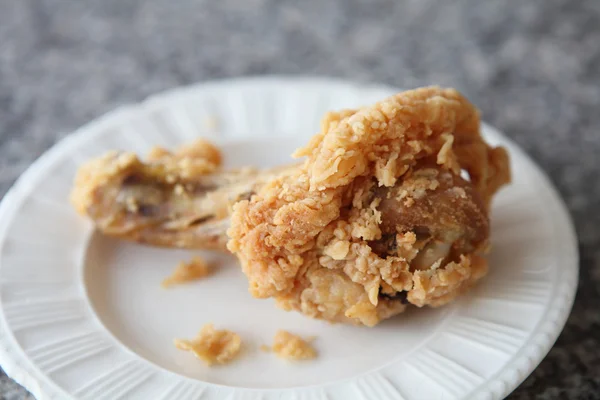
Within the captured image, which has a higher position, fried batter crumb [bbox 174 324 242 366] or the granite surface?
the granite surface

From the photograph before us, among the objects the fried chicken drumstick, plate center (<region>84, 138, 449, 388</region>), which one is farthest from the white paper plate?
the fried chicken drumstick

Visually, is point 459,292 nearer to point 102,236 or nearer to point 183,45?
point 102,236

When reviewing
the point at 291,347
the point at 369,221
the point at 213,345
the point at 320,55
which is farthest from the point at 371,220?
the point at 320,55

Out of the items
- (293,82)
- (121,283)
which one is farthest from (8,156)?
(293,82)

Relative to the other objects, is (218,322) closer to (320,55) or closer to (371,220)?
(371,220)

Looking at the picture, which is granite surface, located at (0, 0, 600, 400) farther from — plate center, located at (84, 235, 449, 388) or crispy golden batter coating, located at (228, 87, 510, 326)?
crispy golden batter coating, located at (228, 87, 510, 326)

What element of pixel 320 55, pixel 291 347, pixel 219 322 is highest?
pixel 320 55

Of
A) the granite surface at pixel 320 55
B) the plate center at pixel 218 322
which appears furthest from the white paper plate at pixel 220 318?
the granite surface at pixel 320 55
